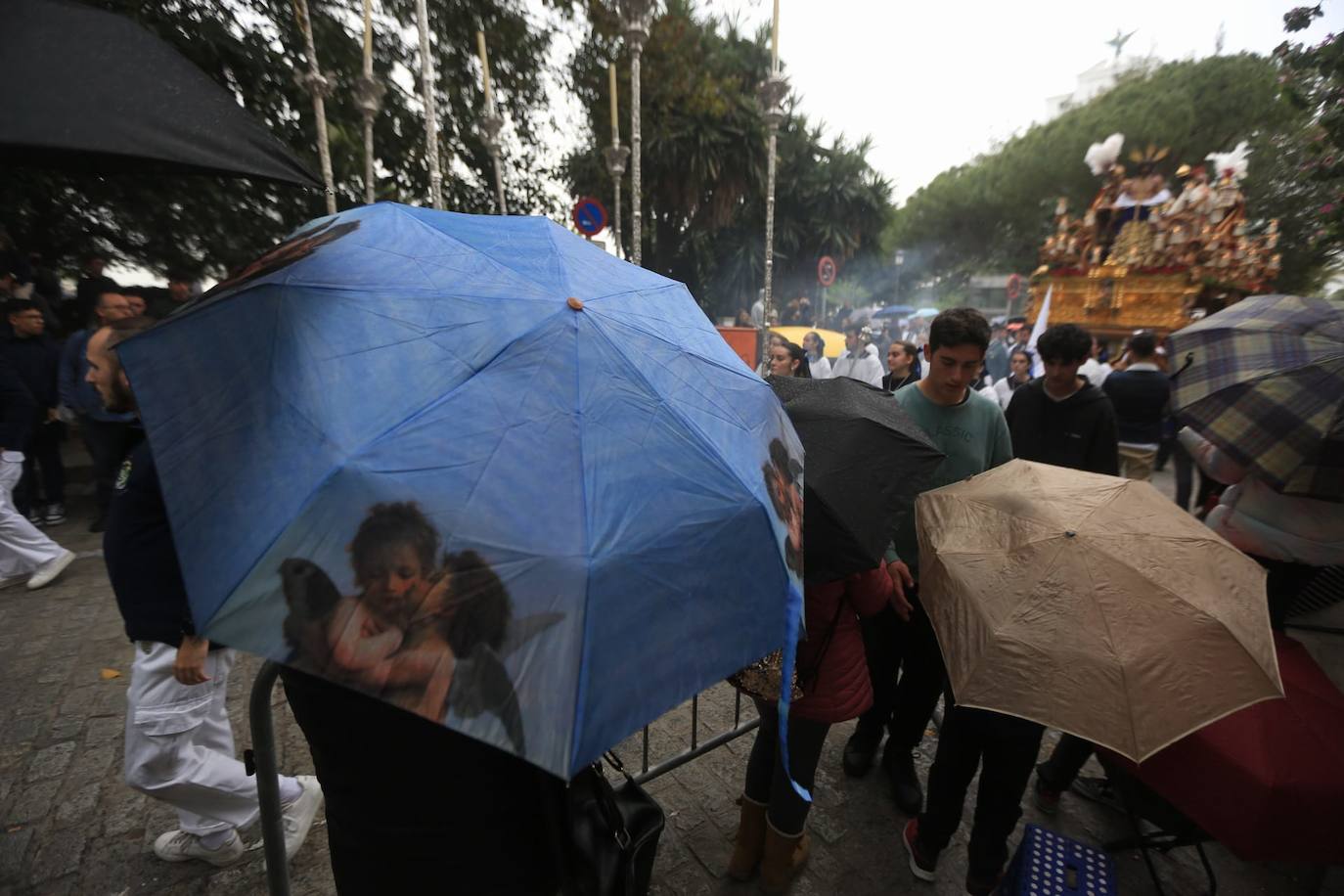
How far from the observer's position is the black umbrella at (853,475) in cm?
166

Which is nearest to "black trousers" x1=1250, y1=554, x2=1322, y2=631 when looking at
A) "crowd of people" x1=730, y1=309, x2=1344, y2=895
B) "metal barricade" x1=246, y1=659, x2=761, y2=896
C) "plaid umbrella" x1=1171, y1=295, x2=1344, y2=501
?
"crowd of people" x1=730, y1=309, x2=1344, y2=895

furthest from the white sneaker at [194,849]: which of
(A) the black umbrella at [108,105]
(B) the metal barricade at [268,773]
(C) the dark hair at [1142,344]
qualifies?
(C) the dark hair at [1142,344]

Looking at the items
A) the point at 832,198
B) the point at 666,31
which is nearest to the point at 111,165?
the point at 666,31

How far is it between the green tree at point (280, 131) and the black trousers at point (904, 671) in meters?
6.08

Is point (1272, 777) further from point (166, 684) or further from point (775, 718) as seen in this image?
point (166, 684)

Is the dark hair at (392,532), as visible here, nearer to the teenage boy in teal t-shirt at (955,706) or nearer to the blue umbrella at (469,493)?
the blue umbrella at (469,493)

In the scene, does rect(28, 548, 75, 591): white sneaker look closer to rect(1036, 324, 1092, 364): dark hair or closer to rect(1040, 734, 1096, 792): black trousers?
rect(1040, 734, 1096, 792): black trousers

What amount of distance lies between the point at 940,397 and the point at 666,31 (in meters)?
6.37

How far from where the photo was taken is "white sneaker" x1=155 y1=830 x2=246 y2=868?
7.77ft

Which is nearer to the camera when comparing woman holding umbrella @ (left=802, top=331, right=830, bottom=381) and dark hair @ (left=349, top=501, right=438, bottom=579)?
dark hair @ (left=349, top=501, right=438, bottom=579)

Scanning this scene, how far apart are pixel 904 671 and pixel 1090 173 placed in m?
36.5

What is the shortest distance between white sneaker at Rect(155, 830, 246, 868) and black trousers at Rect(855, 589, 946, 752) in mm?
2627

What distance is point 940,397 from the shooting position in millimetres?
2801

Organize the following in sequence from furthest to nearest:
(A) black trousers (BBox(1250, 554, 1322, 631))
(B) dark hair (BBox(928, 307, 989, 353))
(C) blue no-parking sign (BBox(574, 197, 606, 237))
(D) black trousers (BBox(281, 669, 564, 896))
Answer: (C) blue no-parking sign (BBox(574, 197, 606, 237)) → (B) dark hair (BBox(928, 307, 989, 353)) → (A) black trousers (BBox(1250, 554, 1322, 631)) → (D) black trousers (BBox(281, 669, 564, 896))
